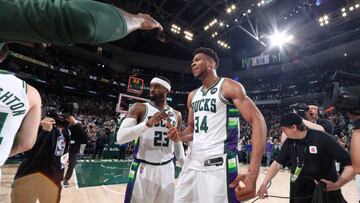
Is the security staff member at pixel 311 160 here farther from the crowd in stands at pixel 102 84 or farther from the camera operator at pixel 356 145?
the crowd in stands at pixel 102 84

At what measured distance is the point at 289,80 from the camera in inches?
998

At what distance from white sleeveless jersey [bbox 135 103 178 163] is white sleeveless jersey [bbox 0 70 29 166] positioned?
2134 millimetres

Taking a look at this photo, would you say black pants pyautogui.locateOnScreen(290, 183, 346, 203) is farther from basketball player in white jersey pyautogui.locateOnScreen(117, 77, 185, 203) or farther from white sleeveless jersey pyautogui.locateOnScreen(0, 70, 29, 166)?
white sleeveless jersey pyautogui.locateOnScreen(0, 70, 29, 166)

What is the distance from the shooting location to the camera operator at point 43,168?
3127 mm

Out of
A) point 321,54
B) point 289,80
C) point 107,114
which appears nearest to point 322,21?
point 321,54

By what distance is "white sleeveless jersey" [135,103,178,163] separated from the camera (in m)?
3.21

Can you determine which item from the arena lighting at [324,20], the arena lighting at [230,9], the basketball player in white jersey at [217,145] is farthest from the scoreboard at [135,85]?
the basketball player in white jersey at [217,145]

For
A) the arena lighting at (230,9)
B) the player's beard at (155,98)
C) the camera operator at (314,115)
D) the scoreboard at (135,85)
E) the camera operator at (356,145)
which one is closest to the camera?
the camera operator at (356,145)

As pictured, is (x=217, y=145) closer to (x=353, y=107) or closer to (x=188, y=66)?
(x=353, y=107)

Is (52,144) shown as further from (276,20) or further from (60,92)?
(60,92)

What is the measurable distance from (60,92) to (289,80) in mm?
24309

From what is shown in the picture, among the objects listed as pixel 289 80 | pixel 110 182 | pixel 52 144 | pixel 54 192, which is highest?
pixel 289 80

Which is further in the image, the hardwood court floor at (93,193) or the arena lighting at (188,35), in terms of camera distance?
the arena lighting at (188,35)

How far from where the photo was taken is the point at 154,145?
3273 mm
